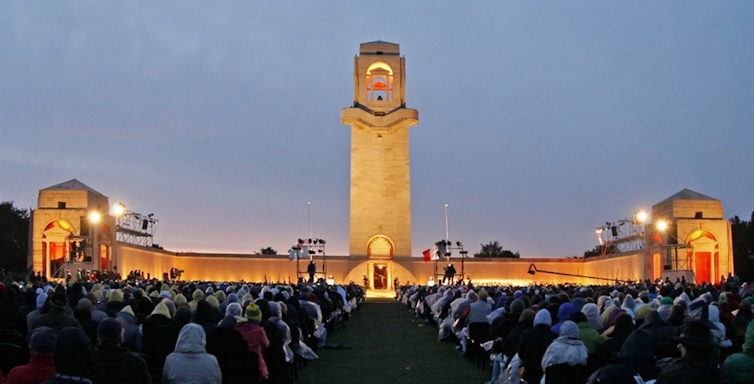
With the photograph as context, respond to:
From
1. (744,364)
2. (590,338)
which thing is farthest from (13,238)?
(744,364)

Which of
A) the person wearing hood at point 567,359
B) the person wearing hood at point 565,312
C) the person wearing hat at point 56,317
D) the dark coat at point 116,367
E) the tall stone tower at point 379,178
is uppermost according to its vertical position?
the tall stone tower at point 379,178

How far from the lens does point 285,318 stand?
14297mm

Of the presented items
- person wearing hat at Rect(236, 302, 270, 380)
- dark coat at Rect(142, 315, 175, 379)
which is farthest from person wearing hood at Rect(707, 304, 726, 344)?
dark coat at Rect(142, 315, 175, 379)

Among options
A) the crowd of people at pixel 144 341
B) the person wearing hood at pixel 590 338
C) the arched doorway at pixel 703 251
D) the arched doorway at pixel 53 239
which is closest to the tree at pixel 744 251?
the arched doorway at pixel 703 251

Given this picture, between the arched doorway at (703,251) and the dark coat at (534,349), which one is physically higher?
the arched doorway at (703,251)

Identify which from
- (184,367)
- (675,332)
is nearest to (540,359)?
(675,332)

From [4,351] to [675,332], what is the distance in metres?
7.07

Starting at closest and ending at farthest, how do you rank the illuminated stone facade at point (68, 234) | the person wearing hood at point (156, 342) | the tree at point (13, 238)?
the person wearing hood at point (156, 342), the illuminated stone facade at point (68, 234), the tree at point (13, 238)

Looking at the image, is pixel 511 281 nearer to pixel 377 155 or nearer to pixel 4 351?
pixel 377 155

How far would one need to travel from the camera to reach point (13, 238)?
174 feet

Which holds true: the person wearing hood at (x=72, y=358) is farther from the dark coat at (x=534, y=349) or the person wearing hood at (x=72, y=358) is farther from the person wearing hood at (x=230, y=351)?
the dark coat at (x=534, y=349)

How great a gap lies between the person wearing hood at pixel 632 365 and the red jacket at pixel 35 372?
492 centimetres

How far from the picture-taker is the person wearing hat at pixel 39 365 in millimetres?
6555

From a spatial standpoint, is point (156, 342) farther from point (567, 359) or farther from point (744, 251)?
point (744, 251)
